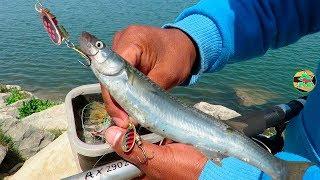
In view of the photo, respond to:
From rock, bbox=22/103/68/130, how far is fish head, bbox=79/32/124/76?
750 cm

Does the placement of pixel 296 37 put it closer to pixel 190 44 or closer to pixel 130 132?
pixel 190 44

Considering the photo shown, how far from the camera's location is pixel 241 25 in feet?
10.4

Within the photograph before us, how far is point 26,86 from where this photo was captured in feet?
66.9

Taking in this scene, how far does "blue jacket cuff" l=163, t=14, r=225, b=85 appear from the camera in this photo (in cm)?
314

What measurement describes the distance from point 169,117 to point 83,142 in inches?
105

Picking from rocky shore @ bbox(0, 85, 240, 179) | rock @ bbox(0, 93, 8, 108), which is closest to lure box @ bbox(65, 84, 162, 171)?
rocky shore @ bbox(0, 85, 240, 179)

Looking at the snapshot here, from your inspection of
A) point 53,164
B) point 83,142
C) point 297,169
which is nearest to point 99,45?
point 297,169

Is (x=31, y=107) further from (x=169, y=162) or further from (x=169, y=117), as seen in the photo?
(x=169, y=117)

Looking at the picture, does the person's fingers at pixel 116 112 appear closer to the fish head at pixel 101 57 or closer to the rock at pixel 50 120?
the fish head at pixel 101 57

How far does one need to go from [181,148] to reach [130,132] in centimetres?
80

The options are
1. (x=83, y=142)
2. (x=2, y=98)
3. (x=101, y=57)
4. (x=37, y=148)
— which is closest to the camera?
(x=101, y=57)

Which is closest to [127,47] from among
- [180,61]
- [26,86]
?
[180,61]

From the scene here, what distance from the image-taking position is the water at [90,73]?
63.7ft

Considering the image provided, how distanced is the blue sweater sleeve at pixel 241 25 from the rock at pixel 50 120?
724cm
